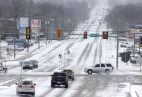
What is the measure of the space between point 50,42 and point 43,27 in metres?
10.5

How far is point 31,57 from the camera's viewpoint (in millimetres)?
119625

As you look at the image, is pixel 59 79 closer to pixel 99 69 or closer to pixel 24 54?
pixel 99 69

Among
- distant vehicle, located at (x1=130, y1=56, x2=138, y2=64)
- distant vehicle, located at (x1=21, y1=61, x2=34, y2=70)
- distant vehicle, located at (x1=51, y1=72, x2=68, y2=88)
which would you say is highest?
distant vehicle, located at (x1=130, y1=56, x2=138, y2=64)

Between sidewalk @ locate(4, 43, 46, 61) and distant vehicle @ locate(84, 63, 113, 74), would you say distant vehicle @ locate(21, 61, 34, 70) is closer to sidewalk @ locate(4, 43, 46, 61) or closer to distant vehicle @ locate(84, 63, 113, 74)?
distant vehicle @ locate(84, 63, 113, 74)

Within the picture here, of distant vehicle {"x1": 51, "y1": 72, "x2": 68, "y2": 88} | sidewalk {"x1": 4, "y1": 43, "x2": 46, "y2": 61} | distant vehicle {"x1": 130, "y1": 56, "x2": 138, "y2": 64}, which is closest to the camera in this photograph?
distant vehicle {"x1": 51, "y1": 72, "x2": 68, "y2": 88}

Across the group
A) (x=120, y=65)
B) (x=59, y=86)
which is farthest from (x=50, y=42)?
(x=59, y=86)

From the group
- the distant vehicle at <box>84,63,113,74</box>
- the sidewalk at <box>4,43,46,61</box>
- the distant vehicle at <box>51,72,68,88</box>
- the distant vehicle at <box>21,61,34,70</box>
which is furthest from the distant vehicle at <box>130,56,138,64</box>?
the distant vehicle at <box>51,72,68,88</box>

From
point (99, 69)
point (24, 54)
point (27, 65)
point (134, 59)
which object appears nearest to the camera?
point (99, 69)

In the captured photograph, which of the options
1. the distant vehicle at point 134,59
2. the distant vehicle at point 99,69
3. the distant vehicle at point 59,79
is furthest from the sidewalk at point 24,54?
the distant vehicle at point 59,79

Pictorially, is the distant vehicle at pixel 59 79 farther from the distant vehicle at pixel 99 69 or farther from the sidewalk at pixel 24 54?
the sidewalk at pixel 24 54

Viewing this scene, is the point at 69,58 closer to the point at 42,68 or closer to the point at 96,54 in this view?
the point at 96,54

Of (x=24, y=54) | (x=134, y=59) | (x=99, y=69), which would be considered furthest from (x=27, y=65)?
(x=24, y=54)

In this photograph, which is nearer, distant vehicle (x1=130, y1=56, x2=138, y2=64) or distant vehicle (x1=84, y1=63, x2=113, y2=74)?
distant vehicle (x1=84, y1=63, x2=113, y2=74)

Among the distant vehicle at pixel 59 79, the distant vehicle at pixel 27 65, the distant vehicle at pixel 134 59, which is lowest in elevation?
the distant vehicle at pixel 59 79
